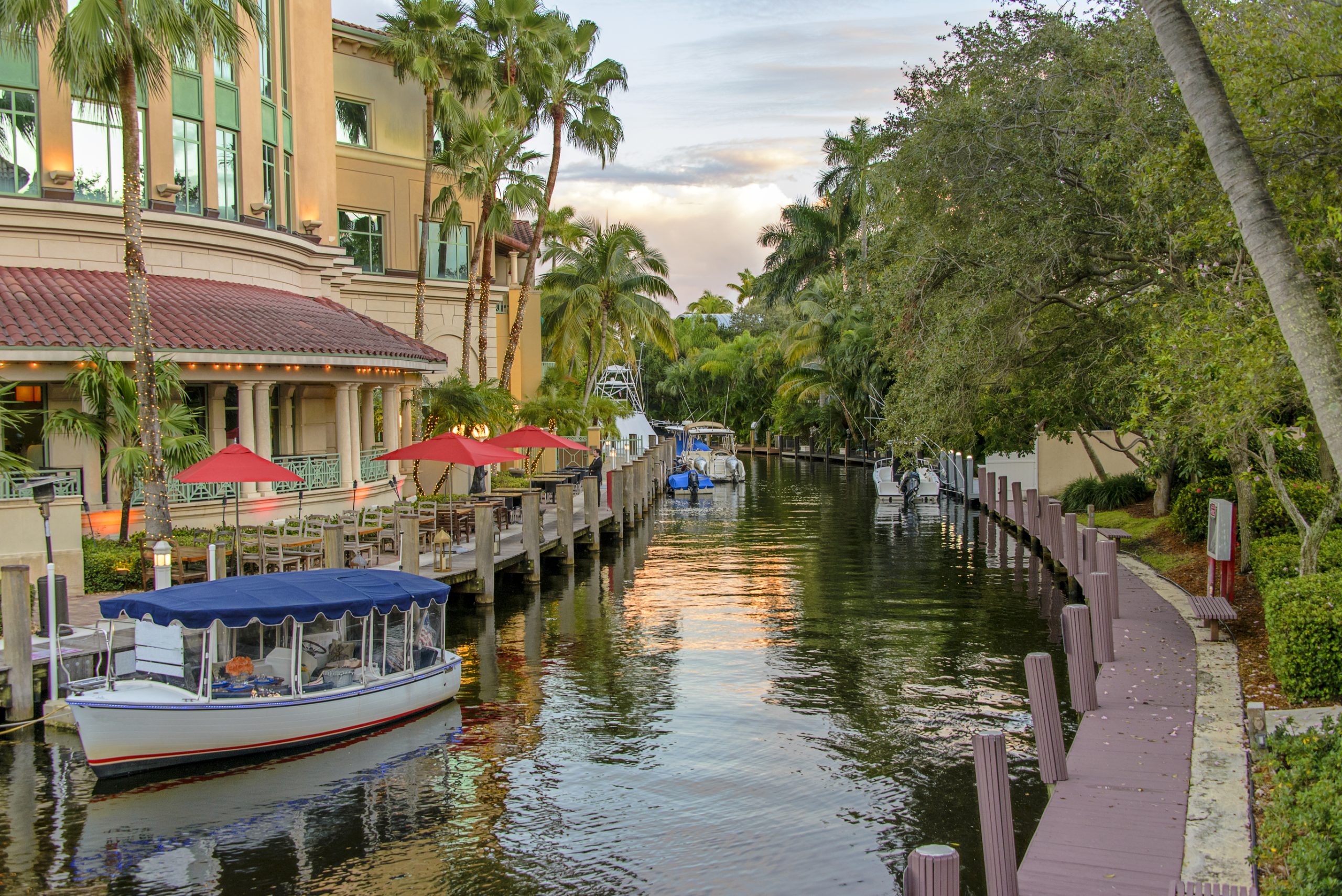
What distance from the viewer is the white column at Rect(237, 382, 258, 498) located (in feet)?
86.9

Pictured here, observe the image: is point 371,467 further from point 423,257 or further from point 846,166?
point 846,166

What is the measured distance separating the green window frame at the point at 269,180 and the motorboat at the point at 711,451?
30172 mm

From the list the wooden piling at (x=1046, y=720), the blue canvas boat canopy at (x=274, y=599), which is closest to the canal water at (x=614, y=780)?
the wooden piling at (x=1046, y=720)

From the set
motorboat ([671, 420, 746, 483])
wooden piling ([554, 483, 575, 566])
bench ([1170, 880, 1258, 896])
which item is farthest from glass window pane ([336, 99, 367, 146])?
bench ([1170, 880, 1258, 896])

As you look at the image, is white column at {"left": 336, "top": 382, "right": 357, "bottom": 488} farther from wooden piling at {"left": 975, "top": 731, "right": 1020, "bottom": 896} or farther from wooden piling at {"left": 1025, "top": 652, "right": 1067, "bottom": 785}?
wooden piling at {"left": 975, "top": 731, "right": 1020, "bottom": 896}

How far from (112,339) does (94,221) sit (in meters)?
5.51

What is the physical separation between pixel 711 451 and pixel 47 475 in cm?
4356

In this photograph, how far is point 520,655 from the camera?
20.1m

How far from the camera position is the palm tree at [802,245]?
7844 centimetres

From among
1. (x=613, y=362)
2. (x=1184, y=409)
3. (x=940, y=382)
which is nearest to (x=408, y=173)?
(x=940, y=382)

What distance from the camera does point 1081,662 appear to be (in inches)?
543

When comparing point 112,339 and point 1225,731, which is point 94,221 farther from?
point 1225,731

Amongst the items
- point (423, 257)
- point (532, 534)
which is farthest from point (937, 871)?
point (423, 257)

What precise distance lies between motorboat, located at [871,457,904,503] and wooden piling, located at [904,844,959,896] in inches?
1584
